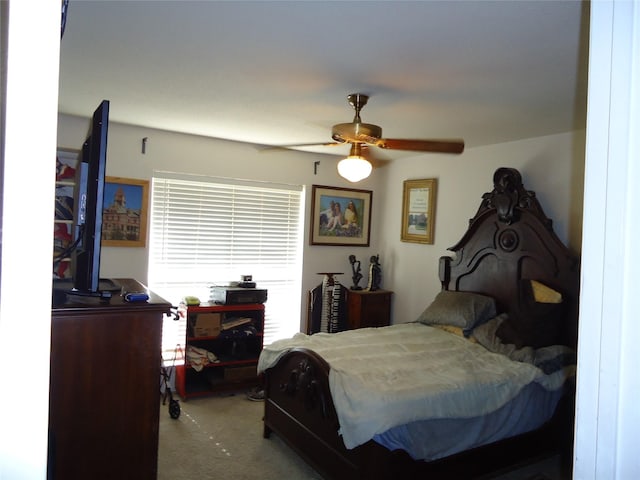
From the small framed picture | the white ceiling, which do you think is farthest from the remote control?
the small framed picture

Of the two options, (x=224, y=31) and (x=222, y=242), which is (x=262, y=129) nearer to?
(x=222, y=242)

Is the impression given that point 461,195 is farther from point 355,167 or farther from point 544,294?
point 355,167

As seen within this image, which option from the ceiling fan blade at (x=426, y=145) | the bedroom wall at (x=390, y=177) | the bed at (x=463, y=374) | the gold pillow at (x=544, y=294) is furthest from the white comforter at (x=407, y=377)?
the ceiling fan blade at (x=426, y=145)

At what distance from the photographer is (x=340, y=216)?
16.6ft

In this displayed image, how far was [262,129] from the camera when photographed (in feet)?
12.5

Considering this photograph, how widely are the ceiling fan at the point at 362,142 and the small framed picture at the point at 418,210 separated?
1.93m

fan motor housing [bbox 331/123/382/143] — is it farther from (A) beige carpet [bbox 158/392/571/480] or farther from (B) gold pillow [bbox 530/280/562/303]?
(A) beige carpet [bbox 158/392/571/480]

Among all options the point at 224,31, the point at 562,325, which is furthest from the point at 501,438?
the point at 224,31

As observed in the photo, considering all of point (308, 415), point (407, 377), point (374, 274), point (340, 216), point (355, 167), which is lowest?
point (308, 415)

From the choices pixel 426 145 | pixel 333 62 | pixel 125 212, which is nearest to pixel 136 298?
pixel 333 62

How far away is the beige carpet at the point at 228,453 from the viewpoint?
9.25ft

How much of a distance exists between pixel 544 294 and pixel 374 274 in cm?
196

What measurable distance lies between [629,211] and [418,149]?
7.21 ft

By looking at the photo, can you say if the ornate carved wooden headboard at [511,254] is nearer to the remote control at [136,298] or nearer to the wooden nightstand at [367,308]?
the wooden nightstand at [367,308]
